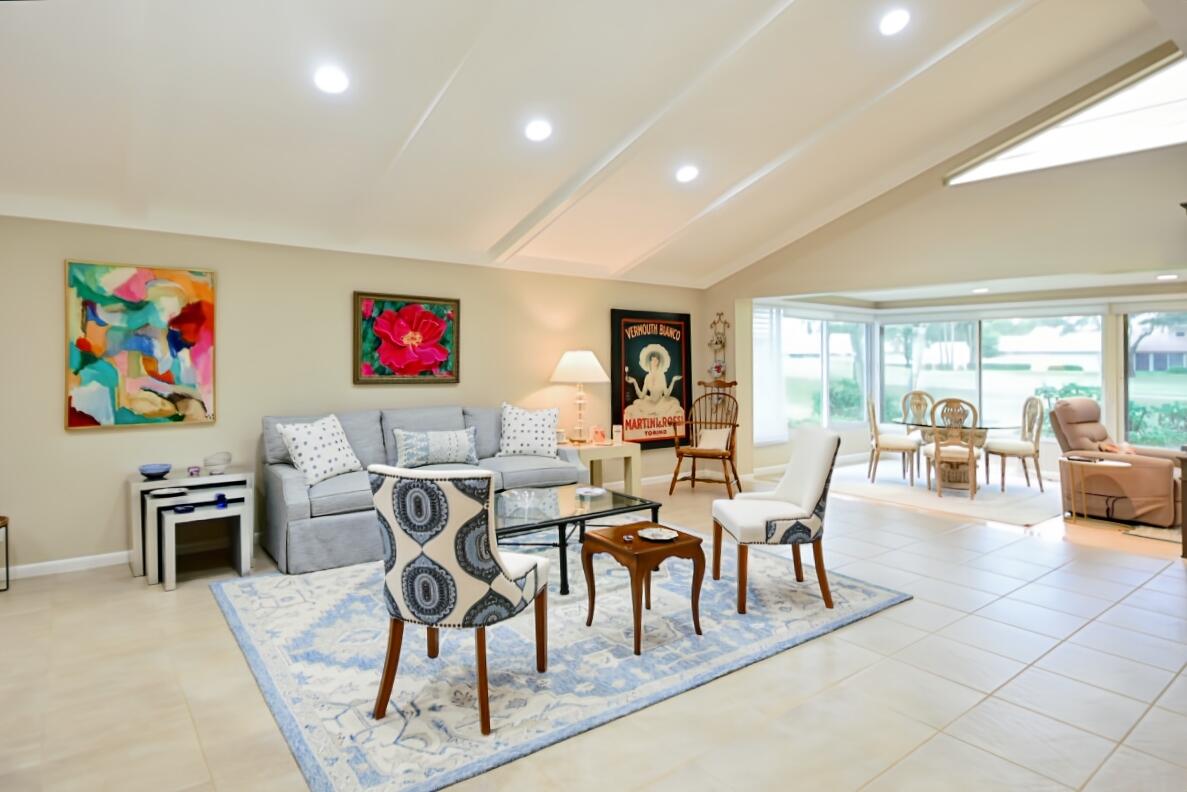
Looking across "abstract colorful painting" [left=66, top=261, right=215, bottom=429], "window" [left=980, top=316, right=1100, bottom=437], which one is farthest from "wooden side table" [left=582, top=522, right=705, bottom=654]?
"window" [left=980, top=316, right=1100, bottom=437]

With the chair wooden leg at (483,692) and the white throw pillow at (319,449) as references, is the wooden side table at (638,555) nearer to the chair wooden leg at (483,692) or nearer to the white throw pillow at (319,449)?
the chair wooden leg at (483,692)

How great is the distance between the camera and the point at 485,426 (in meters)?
5.54

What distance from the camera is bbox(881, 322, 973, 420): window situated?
8.55 meters

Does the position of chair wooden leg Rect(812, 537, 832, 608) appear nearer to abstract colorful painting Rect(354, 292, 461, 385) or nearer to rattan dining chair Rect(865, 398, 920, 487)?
abstract colorful painting Rect(354, 292, 461, 385)

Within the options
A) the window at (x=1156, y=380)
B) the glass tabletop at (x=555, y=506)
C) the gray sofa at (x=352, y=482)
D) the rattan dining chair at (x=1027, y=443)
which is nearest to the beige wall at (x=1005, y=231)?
the window at (x=1156, y=380)

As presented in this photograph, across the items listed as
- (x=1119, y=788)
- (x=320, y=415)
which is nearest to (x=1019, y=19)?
(x=1119, y=788)

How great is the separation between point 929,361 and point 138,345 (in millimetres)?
9073

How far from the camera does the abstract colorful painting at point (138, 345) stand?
4.07 meters

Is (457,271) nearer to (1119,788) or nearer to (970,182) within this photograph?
(970,182)

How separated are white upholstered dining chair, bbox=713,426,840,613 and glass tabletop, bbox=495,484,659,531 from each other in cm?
52

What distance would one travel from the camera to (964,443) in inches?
264

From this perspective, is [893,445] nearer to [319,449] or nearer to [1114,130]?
[1114,130]

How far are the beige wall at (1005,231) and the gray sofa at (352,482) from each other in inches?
129

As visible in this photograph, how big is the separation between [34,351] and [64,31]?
205 centimetres
